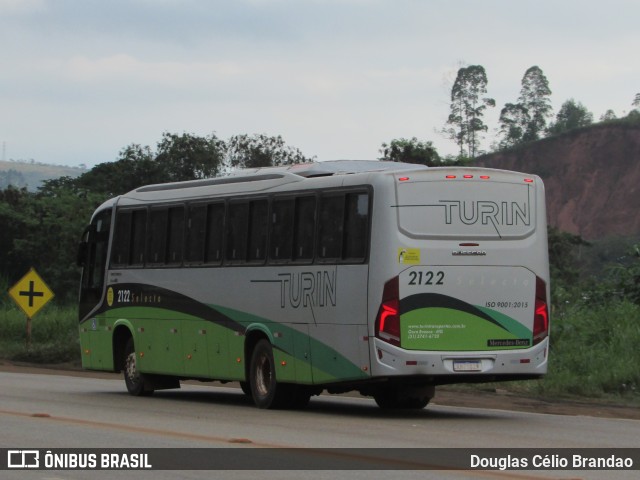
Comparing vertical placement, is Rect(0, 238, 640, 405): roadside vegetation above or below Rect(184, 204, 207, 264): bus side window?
below

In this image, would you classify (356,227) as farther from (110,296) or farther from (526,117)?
(526,117)

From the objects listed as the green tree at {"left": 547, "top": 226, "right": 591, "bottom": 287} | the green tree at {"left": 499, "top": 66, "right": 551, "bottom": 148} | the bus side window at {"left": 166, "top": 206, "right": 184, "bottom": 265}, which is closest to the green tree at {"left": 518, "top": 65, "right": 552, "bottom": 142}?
the green tree at {"left": 499, "top": 66, "right": 551, "bottom": 148}

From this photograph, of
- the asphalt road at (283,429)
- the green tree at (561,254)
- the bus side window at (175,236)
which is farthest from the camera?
the green tree at (561,254)

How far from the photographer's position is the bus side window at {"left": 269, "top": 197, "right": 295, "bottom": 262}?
61.3ft

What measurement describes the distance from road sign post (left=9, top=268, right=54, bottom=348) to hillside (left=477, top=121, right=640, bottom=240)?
84.5 m

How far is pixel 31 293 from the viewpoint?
118 feet

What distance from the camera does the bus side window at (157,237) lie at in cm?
2162

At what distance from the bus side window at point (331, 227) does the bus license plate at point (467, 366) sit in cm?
205

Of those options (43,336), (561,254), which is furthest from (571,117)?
(43,336)

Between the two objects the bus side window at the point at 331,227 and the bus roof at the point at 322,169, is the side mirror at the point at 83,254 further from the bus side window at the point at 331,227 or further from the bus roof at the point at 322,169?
the bus side window at the point at 331,227

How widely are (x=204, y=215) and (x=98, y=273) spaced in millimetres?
3673

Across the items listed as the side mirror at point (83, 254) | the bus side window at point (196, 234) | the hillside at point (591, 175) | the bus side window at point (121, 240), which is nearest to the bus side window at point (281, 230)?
the bus side window at point (196, 234)

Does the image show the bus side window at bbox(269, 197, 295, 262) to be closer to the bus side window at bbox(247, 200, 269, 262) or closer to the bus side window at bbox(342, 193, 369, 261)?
the bus side window at bbox(247, 200, 269, 262)

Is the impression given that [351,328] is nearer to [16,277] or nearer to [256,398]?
[256,398]
